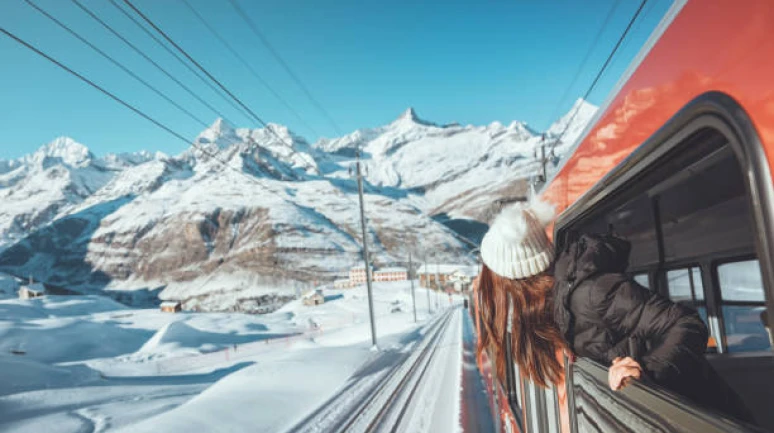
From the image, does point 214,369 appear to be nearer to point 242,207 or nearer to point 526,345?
point 526,345

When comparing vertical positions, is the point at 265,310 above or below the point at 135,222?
below

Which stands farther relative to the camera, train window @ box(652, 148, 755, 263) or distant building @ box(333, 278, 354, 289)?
distant building @ box(333, 278, 354, 289)

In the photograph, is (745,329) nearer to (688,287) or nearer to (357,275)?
(688,287)

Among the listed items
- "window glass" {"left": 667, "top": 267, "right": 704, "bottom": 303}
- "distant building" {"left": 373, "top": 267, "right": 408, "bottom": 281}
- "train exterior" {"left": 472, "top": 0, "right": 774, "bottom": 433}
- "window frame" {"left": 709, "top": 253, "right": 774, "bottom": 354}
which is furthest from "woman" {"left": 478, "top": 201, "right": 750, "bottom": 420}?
"distant building" {"left": 373, "top": 267, "right": 408, "bottom": 281}

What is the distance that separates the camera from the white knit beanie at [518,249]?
2.17 meters

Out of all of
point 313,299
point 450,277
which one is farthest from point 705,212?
point 450,277

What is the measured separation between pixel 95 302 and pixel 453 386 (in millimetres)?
99735

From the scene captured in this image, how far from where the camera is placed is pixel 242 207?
163 meters

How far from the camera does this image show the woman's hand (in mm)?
1320

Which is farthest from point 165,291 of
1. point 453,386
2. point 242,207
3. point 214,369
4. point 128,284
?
point 453,386

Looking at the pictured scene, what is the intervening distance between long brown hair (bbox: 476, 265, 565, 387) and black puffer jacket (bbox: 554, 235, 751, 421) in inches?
7.4

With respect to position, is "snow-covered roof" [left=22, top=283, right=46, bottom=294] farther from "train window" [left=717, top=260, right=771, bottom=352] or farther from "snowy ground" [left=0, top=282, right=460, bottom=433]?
"train window" [left=717, top=260, right=771, bottom=352]

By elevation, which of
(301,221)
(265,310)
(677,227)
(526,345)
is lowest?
(265,310)

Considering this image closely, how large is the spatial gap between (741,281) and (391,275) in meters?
110
